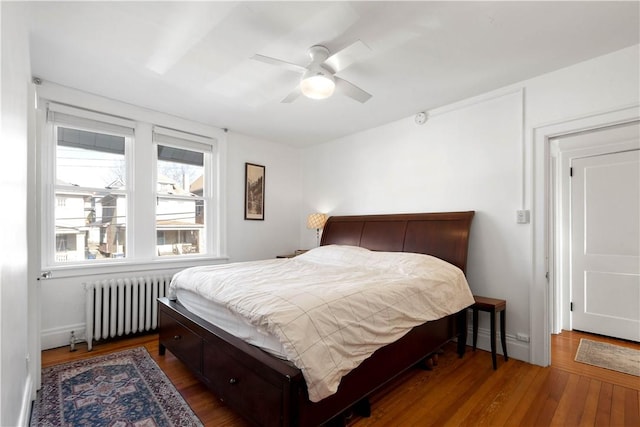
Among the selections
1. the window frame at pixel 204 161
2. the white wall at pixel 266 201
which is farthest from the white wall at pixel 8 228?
the white wall at pixel 266 201

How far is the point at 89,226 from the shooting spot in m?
3.17

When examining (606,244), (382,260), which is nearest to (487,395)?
(382,260)

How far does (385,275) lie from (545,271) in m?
1.41

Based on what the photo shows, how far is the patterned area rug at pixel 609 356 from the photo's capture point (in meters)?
2.56

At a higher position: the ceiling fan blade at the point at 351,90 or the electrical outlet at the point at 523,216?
the ceiling fan blade at the point at 351,90

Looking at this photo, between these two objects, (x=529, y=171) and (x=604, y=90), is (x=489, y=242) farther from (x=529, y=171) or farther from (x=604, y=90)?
(x=604, y=90)

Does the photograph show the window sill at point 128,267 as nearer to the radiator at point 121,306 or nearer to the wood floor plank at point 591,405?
the radiator at point 121,306

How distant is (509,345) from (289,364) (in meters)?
2.38

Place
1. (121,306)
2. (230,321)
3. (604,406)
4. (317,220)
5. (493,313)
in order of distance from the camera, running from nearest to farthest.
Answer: (230,321), (604,406), (493,313), (121,306), (317,220)

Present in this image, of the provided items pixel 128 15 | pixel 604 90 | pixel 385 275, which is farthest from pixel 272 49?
pixel 604 90

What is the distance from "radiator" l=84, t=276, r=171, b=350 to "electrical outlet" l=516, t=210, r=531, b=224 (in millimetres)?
3725

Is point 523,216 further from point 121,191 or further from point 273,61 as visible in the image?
point 121,191

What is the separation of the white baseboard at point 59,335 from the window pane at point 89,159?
1.43m

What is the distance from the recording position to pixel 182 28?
204 centimetres
